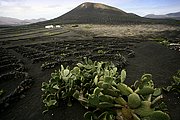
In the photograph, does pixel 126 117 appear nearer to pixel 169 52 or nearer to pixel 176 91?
pixel 176 91

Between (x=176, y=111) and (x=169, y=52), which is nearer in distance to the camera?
(x=176, y=111)

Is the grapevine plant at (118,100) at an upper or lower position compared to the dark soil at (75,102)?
upper

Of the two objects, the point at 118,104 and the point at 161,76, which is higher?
the point at 118,104

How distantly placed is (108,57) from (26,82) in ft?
28.9

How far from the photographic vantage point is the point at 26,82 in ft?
38.3

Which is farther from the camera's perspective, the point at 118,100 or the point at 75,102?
the point at 75,102

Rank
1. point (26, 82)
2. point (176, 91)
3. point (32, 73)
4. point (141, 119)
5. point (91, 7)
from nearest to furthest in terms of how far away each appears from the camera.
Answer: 1. point (141, 119)
2. point (176, 91)
3. point (26, 82)
4. point (32, 73)
5. point (91, 7)

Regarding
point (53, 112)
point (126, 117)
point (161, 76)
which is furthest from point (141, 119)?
point (161, 76)

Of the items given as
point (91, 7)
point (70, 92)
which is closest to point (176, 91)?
point (70, 92)

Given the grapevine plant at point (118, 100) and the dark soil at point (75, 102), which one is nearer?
the grapevine plant at point (118, 100)

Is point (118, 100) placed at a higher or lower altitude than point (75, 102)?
higher

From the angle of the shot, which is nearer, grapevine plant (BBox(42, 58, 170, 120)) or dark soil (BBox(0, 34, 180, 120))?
grapevine plant (BBox(42, 58, 170, 120))

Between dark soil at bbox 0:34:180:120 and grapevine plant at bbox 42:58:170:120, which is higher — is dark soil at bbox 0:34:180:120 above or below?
below

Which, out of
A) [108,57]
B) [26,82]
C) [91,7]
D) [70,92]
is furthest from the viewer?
[91,7]
